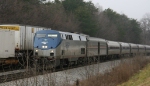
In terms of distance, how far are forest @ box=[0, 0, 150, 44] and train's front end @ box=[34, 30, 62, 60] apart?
12.9m

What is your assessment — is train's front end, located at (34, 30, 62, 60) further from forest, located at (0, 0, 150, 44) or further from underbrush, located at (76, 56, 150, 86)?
forest, located at (0, 0, 150, 44)

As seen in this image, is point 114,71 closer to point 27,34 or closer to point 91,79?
point 91,79

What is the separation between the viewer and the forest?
35.1 m

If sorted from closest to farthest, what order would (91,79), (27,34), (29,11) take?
(91,79)
(27,34)
(29,11)

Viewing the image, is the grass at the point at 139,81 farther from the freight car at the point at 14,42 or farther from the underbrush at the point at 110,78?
the freight car at the point at 14,42

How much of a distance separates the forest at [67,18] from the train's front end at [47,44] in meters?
12.9

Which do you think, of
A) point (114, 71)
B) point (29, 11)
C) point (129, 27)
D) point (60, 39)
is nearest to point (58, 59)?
point (60, 39)

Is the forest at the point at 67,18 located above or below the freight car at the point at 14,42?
above

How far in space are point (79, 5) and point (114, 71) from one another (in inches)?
1645

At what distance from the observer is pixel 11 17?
34.1m

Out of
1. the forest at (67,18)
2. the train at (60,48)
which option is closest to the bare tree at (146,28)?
the forest at (67,18)

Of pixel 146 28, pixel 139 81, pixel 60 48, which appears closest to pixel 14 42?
pixel 60 48

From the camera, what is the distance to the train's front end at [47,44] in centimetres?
1972

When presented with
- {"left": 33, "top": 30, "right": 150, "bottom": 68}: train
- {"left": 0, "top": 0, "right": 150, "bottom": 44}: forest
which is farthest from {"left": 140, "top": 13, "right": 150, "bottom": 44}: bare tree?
{"left": 33, "top": 30, "right": 150, "bottom": 68}: train
